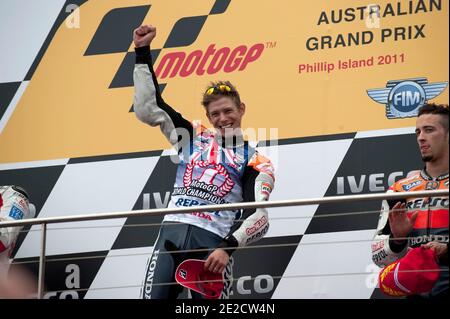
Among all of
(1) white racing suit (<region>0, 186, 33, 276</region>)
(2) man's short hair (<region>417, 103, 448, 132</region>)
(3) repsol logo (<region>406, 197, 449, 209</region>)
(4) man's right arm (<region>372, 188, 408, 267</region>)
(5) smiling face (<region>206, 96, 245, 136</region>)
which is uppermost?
(5) smiling face (<region>206, 96, 245, 136</region>)

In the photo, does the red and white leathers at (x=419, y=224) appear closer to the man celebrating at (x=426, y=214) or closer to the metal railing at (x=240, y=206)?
the man celebrating at (x=426, y=214)

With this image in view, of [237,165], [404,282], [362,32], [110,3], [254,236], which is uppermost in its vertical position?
[110,3]

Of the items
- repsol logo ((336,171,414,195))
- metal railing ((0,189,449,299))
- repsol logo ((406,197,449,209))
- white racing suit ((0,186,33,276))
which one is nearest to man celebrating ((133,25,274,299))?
metal railing ((0,189,449,299))

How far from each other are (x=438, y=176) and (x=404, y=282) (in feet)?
1.61

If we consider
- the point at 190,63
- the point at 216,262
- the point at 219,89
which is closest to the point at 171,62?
the point at 190,63

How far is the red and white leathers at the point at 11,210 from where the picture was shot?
4430 mm

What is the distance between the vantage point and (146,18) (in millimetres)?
4926

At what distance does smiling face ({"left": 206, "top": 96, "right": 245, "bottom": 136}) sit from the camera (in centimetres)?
415

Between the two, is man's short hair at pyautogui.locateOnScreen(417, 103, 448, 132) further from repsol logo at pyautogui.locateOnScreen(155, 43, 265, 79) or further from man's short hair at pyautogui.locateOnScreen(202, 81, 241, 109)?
repsol logo at pyautogui.locateOnScreen(155, 43, 265, 79)

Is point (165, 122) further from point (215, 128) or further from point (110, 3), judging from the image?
point (110, 3)

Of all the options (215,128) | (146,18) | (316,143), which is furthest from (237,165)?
(146,18)

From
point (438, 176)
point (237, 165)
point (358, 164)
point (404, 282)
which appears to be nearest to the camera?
point (404, 282)

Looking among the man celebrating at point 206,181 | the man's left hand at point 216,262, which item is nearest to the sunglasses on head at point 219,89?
the man celebrating at point 206,181

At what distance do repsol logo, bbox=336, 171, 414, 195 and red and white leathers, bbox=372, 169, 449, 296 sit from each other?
1.51 feet
